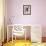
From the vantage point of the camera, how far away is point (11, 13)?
7.97ft

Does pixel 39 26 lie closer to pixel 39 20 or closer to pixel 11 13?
pixel 39 20

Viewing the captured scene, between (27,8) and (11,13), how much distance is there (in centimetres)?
33

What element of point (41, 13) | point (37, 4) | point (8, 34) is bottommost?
point (8, 34)

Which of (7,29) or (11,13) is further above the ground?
(11,13)

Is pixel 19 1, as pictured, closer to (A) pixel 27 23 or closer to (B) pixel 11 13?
(B) pixel 11 13

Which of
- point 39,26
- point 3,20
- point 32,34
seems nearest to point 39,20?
point 39,26

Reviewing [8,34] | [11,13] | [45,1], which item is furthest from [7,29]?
[45,1]

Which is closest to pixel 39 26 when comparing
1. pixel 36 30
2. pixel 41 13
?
pixel 36 30

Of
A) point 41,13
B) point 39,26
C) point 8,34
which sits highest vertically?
point 41,13

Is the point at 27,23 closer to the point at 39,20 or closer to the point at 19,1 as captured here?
the point at 39,20

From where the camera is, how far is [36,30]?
7.78 feet

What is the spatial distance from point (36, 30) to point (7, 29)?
57 cm

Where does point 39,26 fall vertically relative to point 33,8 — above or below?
below

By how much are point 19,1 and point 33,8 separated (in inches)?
12.3
